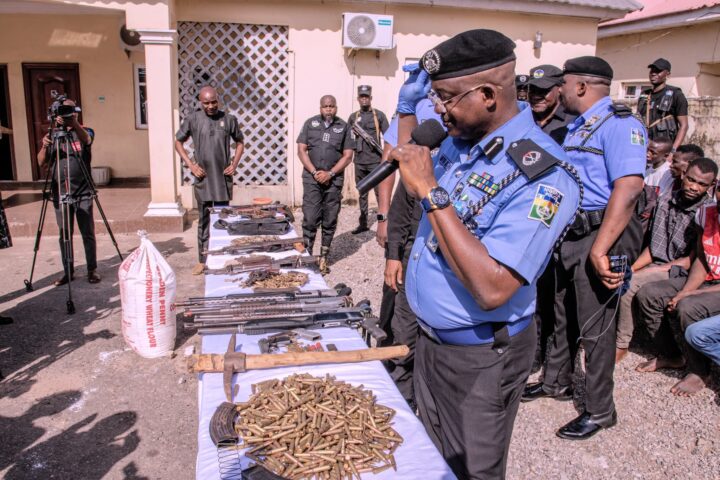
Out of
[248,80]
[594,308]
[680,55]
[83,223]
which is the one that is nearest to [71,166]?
[83,223]

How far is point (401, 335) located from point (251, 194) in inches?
255

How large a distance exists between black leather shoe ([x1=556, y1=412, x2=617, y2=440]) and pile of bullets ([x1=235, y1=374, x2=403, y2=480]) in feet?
5.90

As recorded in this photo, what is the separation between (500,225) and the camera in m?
1.69

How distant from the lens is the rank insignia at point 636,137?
10.1 ft

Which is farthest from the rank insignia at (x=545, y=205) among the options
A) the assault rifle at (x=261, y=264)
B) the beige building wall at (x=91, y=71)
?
the beige building wall at (x=91, y=71)

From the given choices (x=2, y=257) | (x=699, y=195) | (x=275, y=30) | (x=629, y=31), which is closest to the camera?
(x=699, y=195)

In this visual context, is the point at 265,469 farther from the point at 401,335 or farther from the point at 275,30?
the point at 275,30

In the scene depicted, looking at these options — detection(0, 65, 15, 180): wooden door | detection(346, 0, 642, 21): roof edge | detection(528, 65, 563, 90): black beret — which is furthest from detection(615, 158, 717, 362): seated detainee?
detection(0, 65, 15, 180): wooden door

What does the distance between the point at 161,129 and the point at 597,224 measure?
633 centimetres

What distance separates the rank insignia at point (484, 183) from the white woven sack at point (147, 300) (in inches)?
111

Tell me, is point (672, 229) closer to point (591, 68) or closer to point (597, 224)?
point (597, 224)

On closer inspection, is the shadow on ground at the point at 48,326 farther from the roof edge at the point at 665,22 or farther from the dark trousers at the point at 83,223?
the roof edge at the point at 665,22

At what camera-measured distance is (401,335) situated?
3.37m

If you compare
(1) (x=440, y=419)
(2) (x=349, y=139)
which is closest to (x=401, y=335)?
(1) (x=440, y=419)
